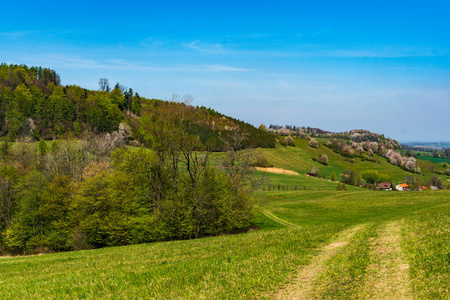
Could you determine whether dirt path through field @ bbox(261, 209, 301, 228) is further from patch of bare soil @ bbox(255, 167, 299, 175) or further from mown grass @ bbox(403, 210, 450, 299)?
patch of bare soil @ bbox(255, 167, 299, 175)

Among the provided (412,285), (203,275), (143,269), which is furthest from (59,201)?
(412,285)

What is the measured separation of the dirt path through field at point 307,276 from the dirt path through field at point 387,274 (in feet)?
6.14

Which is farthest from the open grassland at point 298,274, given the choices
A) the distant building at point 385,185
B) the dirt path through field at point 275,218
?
the distant building at point 385,185

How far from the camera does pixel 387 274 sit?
34.9ft

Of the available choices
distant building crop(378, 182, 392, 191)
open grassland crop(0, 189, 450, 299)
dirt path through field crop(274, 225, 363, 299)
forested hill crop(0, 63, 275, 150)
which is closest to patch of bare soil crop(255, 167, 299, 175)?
forested hill crop(0, 63, 275, 150)

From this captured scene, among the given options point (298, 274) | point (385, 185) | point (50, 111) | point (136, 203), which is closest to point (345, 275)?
point (298, 274)

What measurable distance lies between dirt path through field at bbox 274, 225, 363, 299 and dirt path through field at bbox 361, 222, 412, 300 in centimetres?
187

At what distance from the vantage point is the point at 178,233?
125 ft

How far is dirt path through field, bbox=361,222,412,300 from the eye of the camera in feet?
30.1

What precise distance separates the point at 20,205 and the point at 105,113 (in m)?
138

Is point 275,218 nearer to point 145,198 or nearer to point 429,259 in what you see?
point 145,198

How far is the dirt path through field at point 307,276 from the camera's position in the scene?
33.2ft

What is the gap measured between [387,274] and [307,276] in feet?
9.49

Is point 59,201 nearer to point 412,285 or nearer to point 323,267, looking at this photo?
point 323,267
